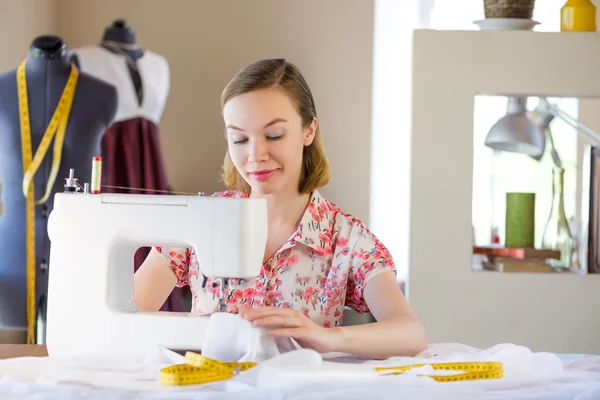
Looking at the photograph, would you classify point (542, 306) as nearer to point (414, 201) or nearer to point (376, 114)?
point (414, 201)

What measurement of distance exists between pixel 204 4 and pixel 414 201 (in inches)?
63.6

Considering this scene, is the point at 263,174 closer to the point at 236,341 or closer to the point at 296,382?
the point at 236,341

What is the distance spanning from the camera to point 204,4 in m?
3.82

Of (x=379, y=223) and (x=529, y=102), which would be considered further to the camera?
(x=379, y=223)

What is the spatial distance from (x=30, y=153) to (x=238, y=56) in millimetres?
1102

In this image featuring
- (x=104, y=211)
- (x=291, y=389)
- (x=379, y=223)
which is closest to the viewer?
(x=291, y=389)

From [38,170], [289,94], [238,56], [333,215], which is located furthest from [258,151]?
[238,56]

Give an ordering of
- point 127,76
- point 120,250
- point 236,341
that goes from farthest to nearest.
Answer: point 127,76 < point 120,250 < point 236,341

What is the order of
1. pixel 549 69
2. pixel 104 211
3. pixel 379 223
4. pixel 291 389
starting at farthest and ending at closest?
1. pixel 379 223
2. pixel 549 69
3. pixel 104 211
4. pixel 291 389

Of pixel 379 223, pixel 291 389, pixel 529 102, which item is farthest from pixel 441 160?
pixel 291 389

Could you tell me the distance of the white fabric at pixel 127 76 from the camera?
3.19 meters

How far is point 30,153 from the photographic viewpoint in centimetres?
310

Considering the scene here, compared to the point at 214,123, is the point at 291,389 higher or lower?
lower

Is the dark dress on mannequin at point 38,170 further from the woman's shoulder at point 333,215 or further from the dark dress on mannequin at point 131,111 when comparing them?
the woman's shoulder at point 333,215
